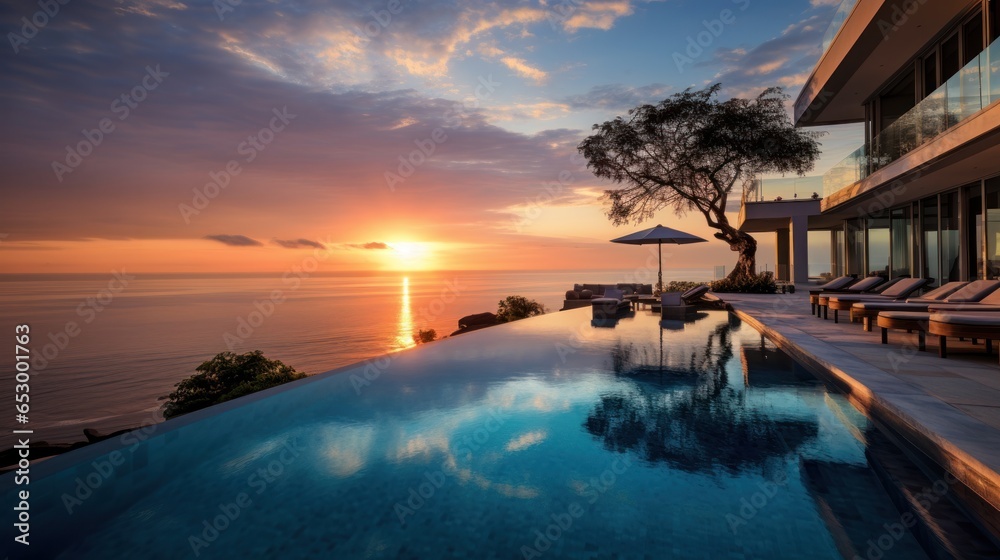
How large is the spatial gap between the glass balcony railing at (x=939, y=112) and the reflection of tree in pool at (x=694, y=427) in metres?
6.95

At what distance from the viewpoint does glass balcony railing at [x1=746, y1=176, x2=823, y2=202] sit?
23391 mm

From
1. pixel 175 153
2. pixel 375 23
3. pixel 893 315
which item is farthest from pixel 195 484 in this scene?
pixel 175 153

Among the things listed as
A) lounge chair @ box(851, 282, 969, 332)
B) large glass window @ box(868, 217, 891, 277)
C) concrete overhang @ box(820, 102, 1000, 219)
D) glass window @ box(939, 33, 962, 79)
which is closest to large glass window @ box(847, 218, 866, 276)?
large glass window @ box(868, 217, 891, 277)

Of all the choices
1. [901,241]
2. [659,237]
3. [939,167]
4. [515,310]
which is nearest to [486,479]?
[939,167]

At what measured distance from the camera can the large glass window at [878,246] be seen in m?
16.7

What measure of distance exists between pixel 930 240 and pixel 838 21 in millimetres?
6747

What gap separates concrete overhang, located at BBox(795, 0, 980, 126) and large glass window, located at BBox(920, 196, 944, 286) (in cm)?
411

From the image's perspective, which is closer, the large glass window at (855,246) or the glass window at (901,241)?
the glass window at (901,241)

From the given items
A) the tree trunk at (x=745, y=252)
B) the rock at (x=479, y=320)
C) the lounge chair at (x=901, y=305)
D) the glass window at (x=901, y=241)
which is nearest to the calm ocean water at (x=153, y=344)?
the rock at (x=479, y=320)

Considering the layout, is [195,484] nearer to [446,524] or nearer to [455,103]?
[446,524]

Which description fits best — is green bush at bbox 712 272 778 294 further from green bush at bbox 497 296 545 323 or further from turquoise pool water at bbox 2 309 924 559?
turquoise pool water at bbox 2 309 924 559

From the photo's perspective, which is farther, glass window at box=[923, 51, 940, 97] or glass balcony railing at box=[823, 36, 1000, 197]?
glass window at box=[923, 51, 940, 97]

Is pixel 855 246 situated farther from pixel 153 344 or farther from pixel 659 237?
pixel 153 344

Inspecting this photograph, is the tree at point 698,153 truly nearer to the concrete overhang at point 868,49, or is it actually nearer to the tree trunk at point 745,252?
the tree trunk at point 745,252
